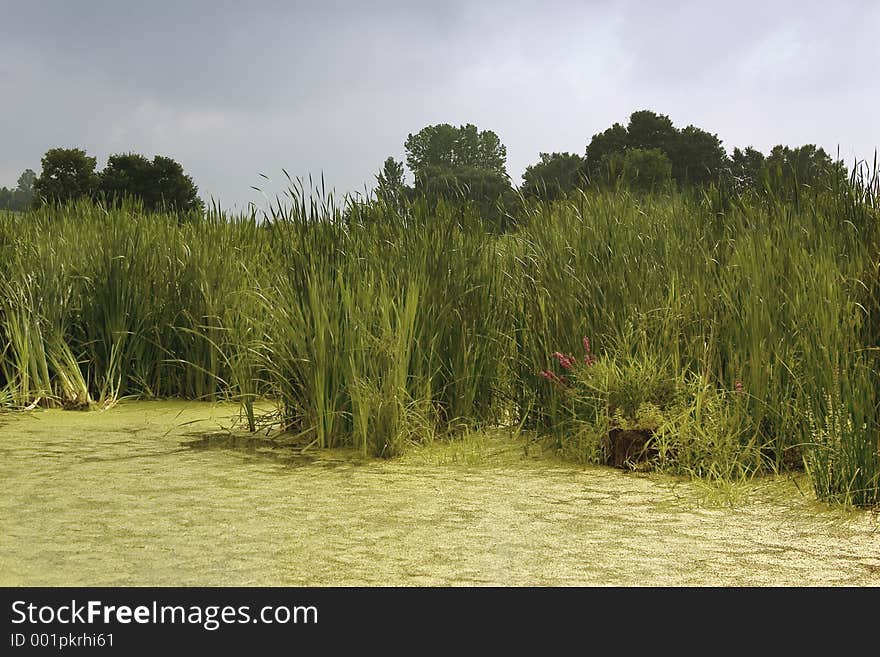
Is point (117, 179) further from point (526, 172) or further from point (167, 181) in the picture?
point (526, 172)

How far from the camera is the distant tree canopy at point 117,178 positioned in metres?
26.5

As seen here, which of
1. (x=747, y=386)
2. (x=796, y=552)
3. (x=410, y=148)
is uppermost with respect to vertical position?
(x=410, y=148)

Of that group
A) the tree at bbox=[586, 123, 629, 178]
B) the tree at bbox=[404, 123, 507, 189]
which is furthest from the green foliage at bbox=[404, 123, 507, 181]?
the tree at bbox=[586, 123, 629, 178]

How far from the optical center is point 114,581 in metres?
3.31

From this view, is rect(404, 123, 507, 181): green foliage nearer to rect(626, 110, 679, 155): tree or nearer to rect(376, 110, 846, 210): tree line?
rect(376, 110, 846, 210): tree line

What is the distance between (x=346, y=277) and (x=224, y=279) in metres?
2.33

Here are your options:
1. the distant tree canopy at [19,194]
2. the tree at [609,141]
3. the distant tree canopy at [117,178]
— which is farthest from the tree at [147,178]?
the distant tree canopy at [19,194]

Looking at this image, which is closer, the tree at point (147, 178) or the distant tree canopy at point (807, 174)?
the distant tree canopy at point (807, 174)

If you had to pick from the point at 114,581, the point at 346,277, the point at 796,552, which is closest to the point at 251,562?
the point at 114,581

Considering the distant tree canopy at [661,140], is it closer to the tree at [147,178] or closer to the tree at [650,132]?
the tree at [650,132]

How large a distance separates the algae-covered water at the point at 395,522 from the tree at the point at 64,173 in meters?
22.1

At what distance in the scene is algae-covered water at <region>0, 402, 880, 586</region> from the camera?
137 inches

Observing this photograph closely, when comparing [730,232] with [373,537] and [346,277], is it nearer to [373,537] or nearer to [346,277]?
[346,277]

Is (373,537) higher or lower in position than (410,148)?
lower
